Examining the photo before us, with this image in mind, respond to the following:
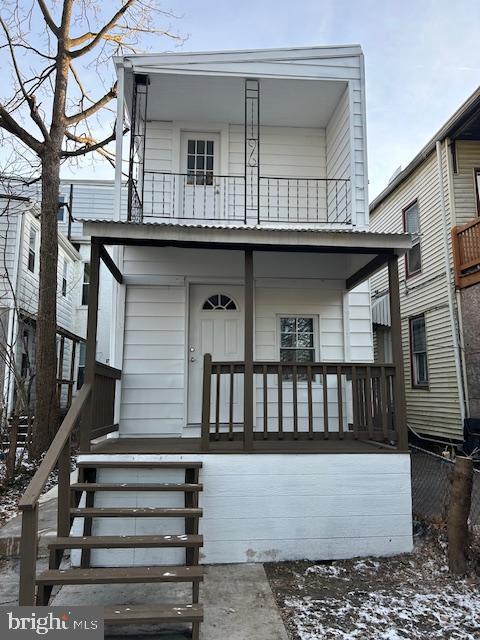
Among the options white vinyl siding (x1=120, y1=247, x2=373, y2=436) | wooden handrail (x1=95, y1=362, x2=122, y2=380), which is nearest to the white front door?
white vinyl siding (x1=120, y1=247, x2=373, y2=436)

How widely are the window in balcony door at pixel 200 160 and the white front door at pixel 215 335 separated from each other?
177 centimetres

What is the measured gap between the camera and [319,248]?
16.6 feet

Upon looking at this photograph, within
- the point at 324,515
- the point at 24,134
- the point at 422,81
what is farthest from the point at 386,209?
the point at 324,515

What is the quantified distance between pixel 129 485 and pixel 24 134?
7.50 m

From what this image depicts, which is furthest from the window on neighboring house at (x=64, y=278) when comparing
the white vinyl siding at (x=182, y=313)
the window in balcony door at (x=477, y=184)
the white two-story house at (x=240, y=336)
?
the window in balcony door at (x=477, y=184)

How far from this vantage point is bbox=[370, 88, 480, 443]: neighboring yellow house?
8.99 m

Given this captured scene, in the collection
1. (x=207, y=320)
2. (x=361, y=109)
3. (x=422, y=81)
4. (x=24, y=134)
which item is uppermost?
(x=422, y=81)

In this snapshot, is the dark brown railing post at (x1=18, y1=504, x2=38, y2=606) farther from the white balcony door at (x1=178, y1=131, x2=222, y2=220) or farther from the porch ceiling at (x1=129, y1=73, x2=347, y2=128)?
the porch ceiling at (x1=129, y1=73, x2=347, y2=128)

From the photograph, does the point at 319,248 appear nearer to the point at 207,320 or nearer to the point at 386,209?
the point at 207,320

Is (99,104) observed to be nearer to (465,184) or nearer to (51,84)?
(51,84)

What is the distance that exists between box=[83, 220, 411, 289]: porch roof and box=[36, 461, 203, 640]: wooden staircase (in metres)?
2.29

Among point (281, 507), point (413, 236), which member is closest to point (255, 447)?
point (281, 507)

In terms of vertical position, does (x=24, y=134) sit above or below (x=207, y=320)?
above

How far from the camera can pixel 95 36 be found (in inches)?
377
